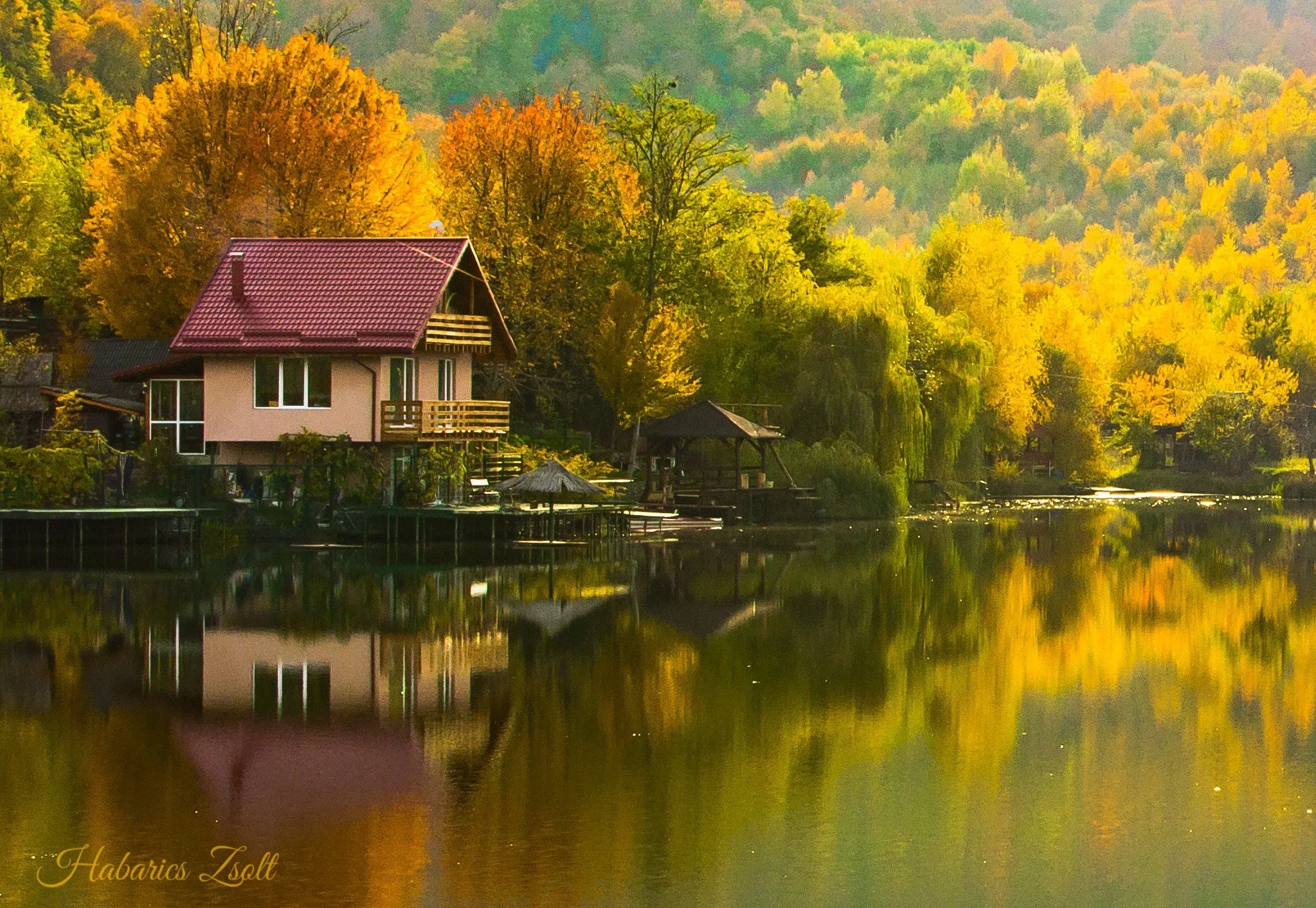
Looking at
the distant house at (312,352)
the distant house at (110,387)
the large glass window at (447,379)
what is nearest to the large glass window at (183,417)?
the distant house at (312,352)

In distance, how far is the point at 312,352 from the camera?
153ft

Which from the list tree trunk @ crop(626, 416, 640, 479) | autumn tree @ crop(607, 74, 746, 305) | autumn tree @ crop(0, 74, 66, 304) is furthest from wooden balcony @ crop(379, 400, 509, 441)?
autumn tree @ crop(0, 74, 66, 304)

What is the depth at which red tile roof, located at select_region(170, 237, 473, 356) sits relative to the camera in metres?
46.6

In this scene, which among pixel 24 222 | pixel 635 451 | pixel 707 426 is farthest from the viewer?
pixel 24 222

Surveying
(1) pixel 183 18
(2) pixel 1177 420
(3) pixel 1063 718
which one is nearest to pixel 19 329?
(1) pixel 183 18

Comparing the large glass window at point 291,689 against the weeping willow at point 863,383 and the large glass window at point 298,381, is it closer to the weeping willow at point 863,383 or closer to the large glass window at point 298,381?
the large glass window at point 298,381

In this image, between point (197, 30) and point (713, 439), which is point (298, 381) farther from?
point (197, 30)

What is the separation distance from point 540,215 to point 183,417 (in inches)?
626

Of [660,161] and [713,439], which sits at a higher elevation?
[660,161]

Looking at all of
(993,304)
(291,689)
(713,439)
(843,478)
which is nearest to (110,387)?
(713,439)

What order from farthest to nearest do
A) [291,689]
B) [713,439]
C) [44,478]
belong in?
[713,439] → [44,478] → [291,689]

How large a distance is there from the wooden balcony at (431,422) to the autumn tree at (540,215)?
10.3 meters

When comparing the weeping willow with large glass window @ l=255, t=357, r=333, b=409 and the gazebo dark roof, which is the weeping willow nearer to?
the gazebo dark roof

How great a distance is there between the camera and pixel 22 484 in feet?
141
